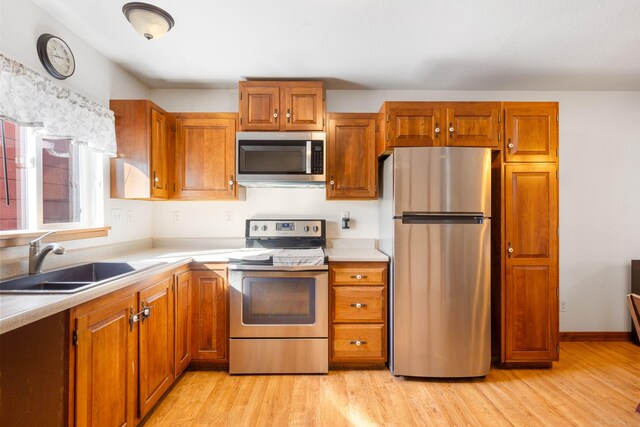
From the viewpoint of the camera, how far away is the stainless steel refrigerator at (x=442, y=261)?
7.43 feet

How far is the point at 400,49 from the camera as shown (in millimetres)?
2268

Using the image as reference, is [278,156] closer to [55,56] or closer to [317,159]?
[317,159]

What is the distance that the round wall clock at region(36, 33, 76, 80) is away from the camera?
1787 millimetres

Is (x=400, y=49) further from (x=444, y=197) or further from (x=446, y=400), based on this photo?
(x=446, y=400)

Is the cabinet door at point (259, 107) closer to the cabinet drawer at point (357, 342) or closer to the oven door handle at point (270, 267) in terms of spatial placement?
the oven door handle at point (270, 267)

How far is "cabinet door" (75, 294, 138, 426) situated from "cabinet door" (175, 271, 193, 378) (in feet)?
1.62

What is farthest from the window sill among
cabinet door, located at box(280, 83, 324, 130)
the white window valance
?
cabinet door, located at box(280, 83, 324, 130)

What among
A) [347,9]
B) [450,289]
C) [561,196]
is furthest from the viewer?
[561,196]

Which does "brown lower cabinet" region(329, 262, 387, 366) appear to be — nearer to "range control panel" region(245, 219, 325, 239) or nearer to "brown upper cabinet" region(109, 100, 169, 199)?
"range control panel" region(245, 219, 325, 239)

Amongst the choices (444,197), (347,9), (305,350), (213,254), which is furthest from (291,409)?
(347,9)

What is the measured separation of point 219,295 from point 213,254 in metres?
0.36

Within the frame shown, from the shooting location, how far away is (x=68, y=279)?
6.02ft

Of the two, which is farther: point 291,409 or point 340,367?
point 340,367

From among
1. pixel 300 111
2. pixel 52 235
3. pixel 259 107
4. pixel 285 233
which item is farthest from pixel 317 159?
pixel 52 235
